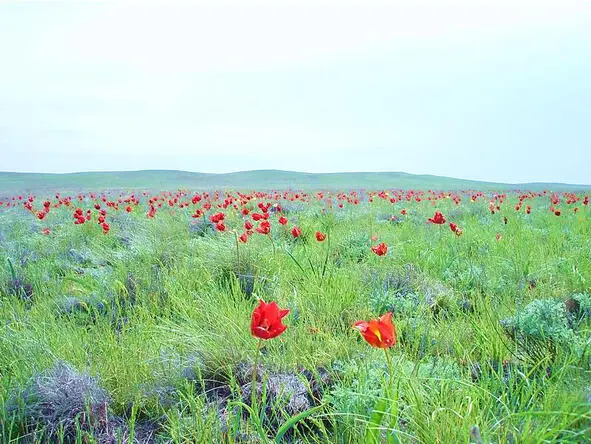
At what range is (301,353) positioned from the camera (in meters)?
2.82

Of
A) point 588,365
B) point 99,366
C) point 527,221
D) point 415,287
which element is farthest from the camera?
point 527,221

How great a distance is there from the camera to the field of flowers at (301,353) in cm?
184

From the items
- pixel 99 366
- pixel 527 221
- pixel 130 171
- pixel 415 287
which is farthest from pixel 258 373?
pixel 130 171

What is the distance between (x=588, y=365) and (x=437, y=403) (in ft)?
2.88

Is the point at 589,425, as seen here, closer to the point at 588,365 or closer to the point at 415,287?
the point at 588,365

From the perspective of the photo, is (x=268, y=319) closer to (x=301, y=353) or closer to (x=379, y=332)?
(x=379, y=332)

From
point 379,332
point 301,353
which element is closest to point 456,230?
point 301,353

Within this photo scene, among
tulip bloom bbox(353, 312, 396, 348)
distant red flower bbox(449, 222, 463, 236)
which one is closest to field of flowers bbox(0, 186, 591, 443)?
tulip bloom bbox(353, 312, 396, 348)

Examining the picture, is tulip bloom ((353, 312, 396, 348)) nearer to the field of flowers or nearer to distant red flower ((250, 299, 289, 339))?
the field of flowers

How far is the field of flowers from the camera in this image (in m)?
1.84

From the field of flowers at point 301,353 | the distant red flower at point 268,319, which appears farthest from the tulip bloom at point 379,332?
the distant red flower at point 268,319

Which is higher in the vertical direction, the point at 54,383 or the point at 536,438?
the point at 536,438

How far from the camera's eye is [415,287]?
4.32 m

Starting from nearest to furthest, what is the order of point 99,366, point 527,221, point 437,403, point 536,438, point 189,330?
point 536,438 → point 437,403 → point 99,366 → point 189,330 → point 527,221
